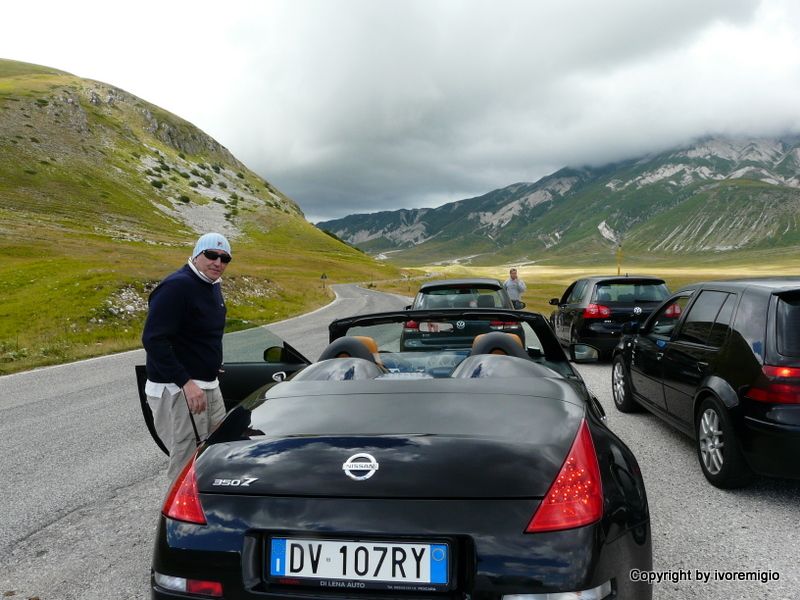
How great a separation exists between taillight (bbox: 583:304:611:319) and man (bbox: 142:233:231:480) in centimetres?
895

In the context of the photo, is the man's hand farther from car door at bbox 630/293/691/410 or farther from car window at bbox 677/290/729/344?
car door at bbox 630/293/691/410

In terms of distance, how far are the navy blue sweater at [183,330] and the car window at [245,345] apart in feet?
1.17

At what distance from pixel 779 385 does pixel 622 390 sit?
3326 mm

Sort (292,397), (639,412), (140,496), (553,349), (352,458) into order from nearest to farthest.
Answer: (352,458) < (292,397) < (553,349) < (140,496) < (639,412)

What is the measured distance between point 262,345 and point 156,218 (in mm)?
96935

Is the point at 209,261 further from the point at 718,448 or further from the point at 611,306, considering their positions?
the point at 611,306

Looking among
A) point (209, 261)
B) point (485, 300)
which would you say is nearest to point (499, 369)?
point (209, 261)

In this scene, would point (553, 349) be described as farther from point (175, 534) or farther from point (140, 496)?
point (140, 496)

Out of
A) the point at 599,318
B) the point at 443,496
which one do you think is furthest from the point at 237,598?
the point at 599,318

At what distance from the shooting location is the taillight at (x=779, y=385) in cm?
403

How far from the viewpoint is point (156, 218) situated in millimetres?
91875

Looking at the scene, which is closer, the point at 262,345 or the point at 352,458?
the point at 352,458

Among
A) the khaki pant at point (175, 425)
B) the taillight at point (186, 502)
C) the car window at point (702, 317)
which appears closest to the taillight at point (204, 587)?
the taillight at point (186, 502)

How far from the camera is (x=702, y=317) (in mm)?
5398
